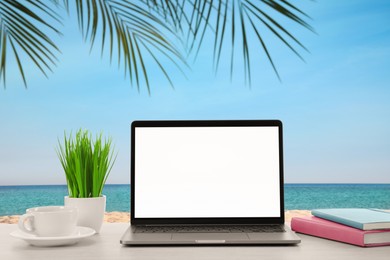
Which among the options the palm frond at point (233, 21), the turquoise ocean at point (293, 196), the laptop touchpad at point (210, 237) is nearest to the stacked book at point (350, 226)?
the laptop touchpad at point (210, 237)

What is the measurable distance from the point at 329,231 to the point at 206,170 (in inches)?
11.8

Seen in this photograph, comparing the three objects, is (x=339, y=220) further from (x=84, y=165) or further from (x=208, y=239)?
(x=84, y=165)

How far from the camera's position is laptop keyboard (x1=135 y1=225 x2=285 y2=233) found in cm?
106

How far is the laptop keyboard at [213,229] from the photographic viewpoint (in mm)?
1063

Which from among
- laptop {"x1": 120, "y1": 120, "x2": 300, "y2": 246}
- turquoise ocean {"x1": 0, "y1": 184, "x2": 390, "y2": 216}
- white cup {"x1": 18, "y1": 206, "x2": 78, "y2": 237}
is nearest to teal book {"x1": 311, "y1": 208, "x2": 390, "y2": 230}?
laptop {"x1": 120, "y1": 120, "x2": 300, "y2": 246}

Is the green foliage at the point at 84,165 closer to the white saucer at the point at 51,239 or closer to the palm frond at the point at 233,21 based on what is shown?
the white saucer at the point at 51,239

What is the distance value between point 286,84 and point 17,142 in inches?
228

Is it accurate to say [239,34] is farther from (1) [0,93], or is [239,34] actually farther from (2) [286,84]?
(1) [0,93]

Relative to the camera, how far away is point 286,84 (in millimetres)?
10906

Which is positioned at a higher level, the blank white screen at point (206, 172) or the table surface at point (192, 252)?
the blank white screen at point (206, 172)

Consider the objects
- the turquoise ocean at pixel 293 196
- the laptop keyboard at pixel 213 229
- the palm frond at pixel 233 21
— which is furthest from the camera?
the turquoise ocean at pixel 293 196

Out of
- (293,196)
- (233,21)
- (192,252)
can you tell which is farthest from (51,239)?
(293,196)

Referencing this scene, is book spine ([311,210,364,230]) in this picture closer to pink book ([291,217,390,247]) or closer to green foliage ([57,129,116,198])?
pink book ([291,217,390,247])

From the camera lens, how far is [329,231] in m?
1.03
